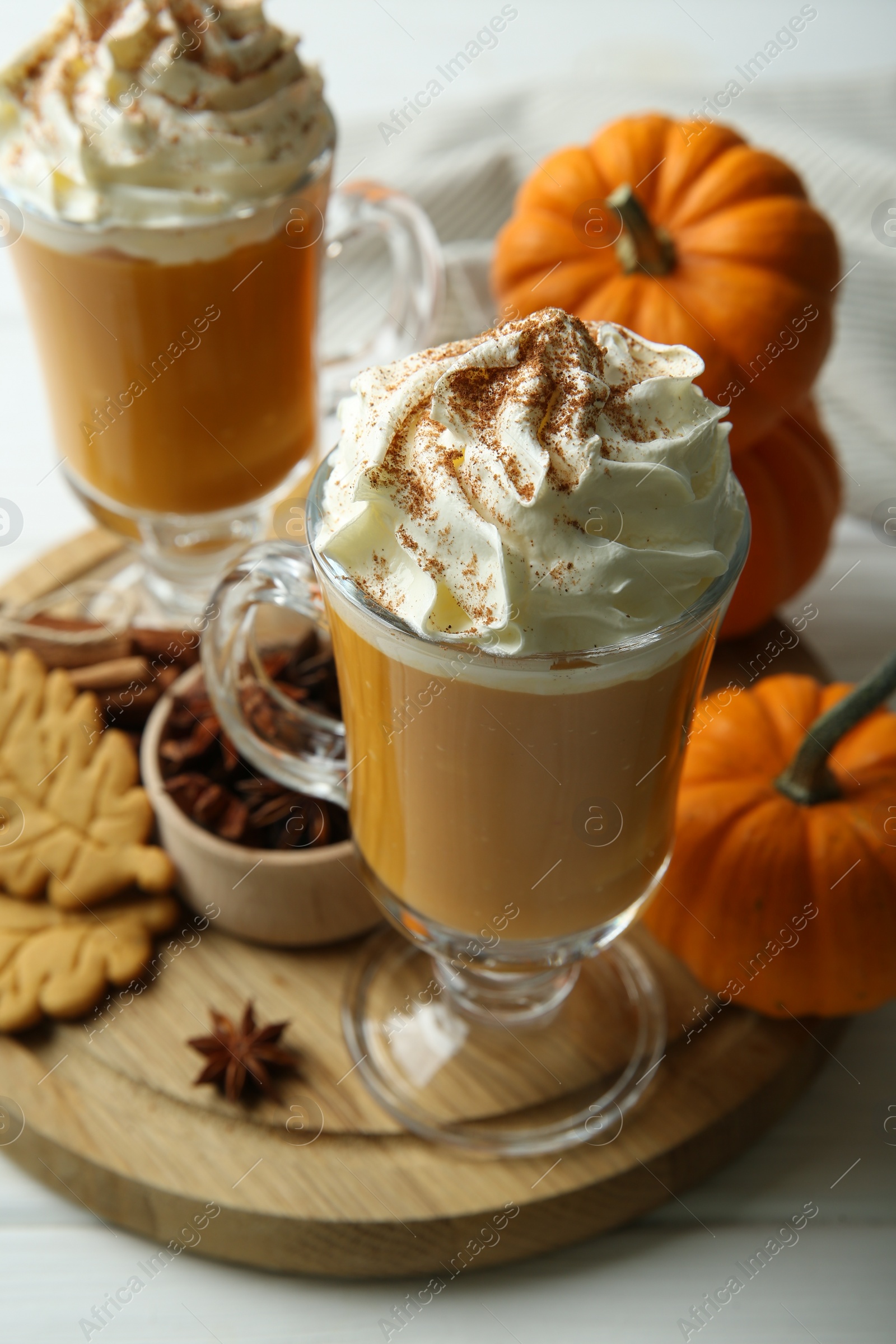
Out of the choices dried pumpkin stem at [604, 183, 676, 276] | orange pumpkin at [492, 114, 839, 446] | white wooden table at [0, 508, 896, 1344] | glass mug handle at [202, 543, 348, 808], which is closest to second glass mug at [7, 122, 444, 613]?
orange pumpkin at [492, 114, 839, 446]

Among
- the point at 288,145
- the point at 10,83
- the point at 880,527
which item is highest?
the point at 10,83

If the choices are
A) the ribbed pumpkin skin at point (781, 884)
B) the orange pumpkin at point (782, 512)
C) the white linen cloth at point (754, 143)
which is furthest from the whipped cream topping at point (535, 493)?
the white linen cloth at point (754, 143)

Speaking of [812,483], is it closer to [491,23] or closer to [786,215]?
[786,215]

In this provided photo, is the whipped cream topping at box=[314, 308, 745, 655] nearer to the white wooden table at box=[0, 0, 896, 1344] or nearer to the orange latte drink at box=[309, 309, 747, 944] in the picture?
the orange latte drink at box=[309, 309, 747, 944]

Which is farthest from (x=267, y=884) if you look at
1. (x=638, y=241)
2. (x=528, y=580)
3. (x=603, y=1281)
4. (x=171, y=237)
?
(x=638, y=241)

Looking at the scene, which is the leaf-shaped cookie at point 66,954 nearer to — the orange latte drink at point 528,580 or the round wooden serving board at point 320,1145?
the round wooden serving board at point 320,1145

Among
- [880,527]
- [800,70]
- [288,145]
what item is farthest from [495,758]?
[800,70]

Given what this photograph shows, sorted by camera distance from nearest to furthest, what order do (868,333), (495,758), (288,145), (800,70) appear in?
(495,758) < (288,145) < (868,333) < (800,70)
